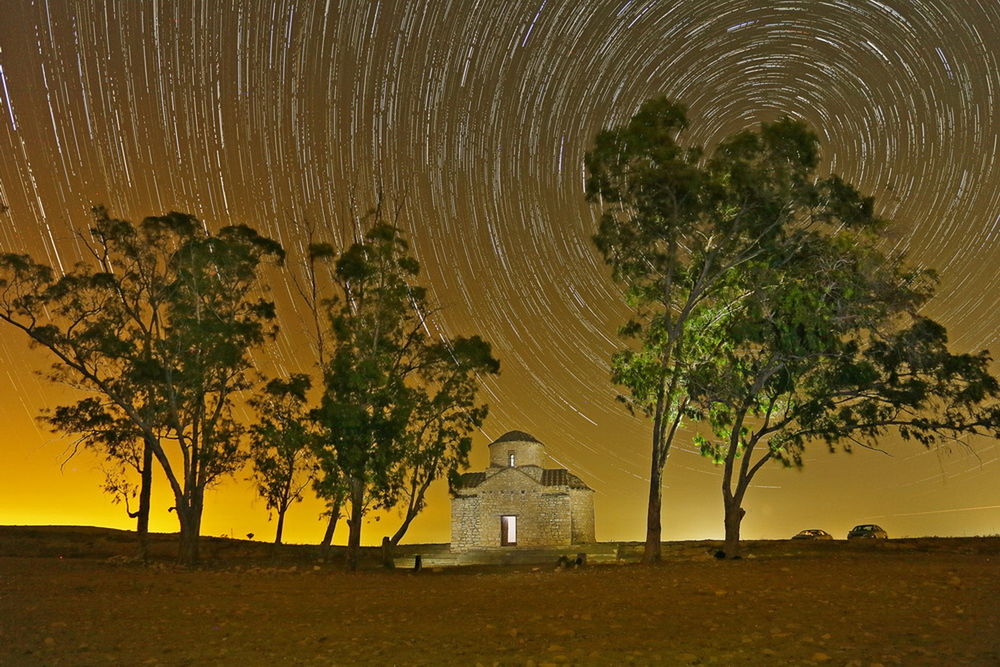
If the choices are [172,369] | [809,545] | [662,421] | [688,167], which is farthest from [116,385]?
[809,545]

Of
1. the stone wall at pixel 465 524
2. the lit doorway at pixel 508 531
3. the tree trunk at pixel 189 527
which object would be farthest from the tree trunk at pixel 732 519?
the stone wall at pixel 465 524

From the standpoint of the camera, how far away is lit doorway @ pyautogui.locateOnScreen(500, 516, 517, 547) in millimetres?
67188

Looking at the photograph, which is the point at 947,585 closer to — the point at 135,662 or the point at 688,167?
the point at 135,662

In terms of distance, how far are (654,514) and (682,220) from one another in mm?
10220

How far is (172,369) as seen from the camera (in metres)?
34.3

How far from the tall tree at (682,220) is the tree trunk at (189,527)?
1757cm

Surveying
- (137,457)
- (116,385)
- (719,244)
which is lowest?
(137,457)

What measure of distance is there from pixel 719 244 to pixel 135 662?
961 inches

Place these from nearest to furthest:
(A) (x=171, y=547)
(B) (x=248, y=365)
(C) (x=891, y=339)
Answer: (C) (x=891, y=339), (B) (x=248, y=365), (A) (x=171, y=547)

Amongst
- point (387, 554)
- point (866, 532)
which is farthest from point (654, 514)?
point (866, 532)

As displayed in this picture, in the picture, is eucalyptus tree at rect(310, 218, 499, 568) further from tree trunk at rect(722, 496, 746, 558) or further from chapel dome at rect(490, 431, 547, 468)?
chapel dome at rect(490, 431, 547, 468)

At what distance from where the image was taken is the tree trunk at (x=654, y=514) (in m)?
28.3

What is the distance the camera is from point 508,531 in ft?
222

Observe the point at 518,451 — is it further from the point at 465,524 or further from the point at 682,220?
the point at 682,220
